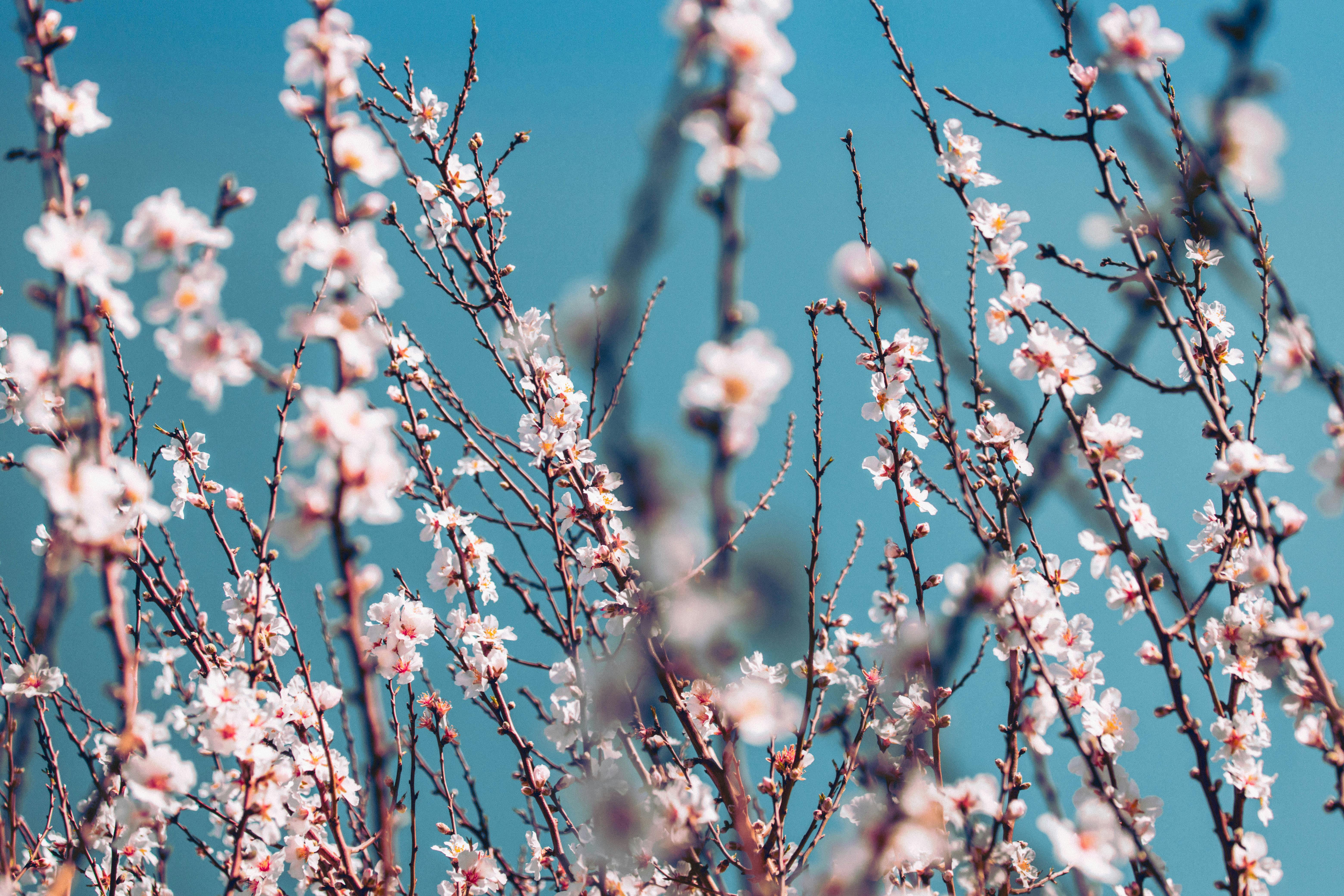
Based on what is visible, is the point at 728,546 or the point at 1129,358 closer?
the point at 728,546

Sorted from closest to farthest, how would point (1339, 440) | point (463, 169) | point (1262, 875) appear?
point (1339, 440) < point (1262, 875) < point (463, 169)

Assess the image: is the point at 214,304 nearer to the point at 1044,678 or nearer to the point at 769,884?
the point at 769,884

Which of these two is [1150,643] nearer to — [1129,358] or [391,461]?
[1129,358]

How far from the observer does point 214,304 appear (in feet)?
4.33

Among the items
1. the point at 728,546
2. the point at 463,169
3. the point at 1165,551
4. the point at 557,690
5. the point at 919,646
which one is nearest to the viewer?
the point at 728,546

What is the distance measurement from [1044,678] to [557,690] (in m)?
1.47

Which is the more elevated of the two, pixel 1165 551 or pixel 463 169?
pixel 463 169

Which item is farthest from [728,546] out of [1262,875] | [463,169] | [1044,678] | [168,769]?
[463,169]

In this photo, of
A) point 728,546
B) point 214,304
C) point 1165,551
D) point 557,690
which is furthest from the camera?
point 557,690

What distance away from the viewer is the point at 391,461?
116cm

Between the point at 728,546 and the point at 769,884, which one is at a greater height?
the point at 728,546

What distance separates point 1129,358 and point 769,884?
1.65m

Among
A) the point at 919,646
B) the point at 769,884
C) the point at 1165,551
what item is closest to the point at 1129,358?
the point at 1165,551

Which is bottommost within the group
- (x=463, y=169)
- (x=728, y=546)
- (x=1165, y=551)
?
(x=728, y=546)
